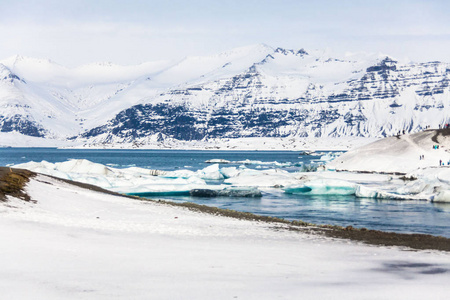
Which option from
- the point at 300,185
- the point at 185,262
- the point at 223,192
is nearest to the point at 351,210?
the point at 223,192

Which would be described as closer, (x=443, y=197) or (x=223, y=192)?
(x=443, y=197)

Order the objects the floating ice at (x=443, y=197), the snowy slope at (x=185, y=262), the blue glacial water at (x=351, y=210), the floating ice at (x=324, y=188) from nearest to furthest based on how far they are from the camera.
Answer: the snowy slope at (x=185, y=262) < the blue glacial water at (x=351, y=210) < the floating ice at (x=443, y=197) < the floating ice at (x=324, y=188)

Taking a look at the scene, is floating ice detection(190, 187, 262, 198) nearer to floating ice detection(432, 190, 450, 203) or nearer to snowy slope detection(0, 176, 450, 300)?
floating ice detection(432, 190, 450, 203)

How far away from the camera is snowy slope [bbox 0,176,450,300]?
12367 millimetres

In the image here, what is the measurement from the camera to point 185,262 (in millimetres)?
15961

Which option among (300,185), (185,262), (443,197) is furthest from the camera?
(300,185)

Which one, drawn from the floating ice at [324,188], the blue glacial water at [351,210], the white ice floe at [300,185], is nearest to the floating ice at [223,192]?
the white ice floe at [300,185]

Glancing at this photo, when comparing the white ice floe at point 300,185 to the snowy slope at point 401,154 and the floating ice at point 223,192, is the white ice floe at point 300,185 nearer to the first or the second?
the floating ice at point 223,192

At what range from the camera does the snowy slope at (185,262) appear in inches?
487

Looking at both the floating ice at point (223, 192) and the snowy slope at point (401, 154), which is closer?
the floating ice at point (223, 192)

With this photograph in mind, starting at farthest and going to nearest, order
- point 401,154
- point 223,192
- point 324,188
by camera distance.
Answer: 1. point 401,154
2. point 324,188
3. point 223,192

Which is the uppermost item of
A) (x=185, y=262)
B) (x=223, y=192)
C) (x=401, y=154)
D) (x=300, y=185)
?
(x=401, y=154)

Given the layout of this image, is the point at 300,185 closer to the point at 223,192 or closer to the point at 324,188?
the point at 324,188

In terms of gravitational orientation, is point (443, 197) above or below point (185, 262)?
below
